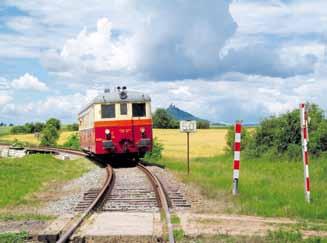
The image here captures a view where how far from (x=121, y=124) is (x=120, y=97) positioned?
1149mm

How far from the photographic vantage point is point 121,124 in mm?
23625

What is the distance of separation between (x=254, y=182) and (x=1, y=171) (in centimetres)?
951

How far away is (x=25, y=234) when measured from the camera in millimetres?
7797

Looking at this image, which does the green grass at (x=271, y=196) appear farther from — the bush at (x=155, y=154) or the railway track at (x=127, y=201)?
the bush at (x=155, y=154)

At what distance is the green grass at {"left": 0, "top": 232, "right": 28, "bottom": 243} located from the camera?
749 centimetres

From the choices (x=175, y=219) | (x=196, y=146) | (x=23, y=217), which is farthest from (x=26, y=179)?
(x=196, y=146)

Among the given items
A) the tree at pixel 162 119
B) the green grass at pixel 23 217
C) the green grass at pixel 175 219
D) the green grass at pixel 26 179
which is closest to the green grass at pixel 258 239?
the green grass at pixel 175 219

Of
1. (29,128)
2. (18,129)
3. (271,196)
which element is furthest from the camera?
(18,129)

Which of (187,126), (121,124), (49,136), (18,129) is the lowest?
(187,126)

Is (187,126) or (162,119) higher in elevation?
(162,119)

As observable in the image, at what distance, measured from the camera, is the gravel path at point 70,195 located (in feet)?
36.4

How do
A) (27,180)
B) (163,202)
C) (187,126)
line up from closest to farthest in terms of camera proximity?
(163,202) < (27,180) < (187,126)

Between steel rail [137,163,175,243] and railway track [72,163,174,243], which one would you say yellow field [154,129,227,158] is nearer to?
railway track [72,163,174,243]

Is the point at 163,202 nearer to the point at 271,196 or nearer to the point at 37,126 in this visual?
the point at 271,196
